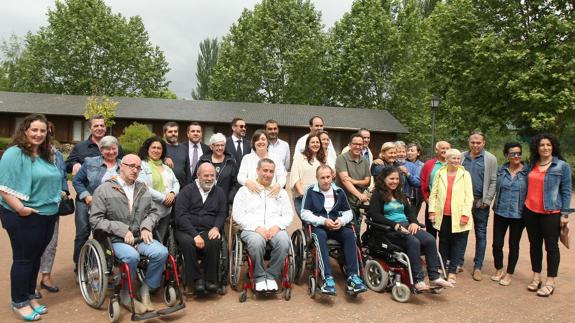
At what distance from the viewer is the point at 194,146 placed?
5.40 meters

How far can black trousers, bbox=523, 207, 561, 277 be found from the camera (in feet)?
14.5

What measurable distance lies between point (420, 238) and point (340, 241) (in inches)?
33.0

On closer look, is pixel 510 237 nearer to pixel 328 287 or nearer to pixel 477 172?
pixel 477 172

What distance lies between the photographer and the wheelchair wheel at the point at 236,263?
4.13 m

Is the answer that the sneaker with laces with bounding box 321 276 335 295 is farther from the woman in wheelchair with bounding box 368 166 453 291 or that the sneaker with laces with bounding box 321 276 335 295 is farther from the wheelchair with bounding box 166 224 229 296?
the wheelchair with bounding box 166 224 229 296

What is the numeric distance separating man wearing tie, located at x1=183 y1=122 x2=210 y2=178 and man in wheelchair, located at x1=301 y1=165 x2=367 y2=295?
157 centimetres

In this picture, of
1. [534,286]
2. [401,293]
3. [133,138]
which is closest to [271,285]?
[401,293]

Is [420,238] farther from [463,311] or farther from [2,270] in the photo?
[2,270]

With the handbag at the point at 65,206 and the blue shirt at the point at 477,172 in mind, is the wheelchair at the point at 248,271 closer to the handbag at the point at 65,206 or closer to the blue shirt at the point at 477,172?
the handbag at the point at 65,206

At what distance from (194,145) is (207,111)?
20.3m

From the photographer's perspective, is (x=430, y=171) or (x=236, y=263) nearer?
(x=236, y=263)

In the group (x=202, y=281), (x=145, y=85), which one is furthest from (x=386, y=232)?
(x=145, y=85)

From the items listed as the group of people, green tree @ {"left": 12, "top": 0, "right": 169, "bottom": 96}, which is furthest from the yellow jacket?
green tree @ {"left": 12, "top": 0, "right": 169, "bottom": 96}

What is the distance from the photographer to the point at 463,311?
3.98 meters
